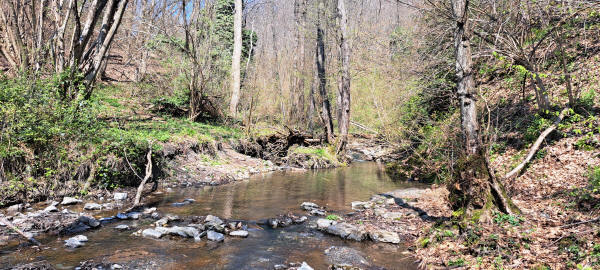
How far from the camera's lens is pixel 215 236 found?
221 inches

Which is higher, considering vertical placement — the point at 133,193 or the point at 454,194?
the point at 454,194

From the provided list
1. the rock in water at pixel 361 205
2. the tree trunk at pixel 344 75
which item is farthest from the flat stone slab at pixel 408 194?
the tree trunk at pixel 344 75

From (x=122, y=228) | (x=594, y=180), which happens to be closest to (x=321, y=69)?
(x=594, y=180)

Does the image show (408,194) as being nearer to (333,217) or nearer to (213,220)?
(333,217)

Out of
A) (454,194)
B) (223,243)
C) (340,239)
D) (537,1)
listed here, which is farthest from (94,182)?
(537,1)

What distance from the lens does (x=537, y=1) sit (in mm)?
6234

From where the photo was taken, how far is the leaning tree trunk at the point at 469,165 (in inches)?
209

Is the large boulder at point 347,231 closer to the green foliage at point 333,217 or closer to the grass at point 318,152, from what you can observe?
the green foliage at point 333,217

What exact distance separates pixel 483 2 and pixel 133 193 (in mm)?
10329

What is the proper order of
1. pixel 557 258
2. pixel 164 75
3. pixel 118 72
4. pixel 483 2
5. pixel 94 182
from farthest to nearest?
pixel 118 72, pixel 164 75, pixel 483 2, pixel 94 182, pixel 557 258

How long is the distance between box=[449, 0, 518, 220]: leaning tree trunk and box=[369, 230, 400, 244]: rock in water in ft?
3.80

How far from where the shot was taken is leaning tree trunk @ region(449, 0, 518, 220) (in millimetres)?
5316

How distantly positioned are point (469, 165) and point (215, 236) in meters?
4.40

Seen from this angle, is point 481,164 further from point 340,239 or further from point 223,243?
point 223,243
